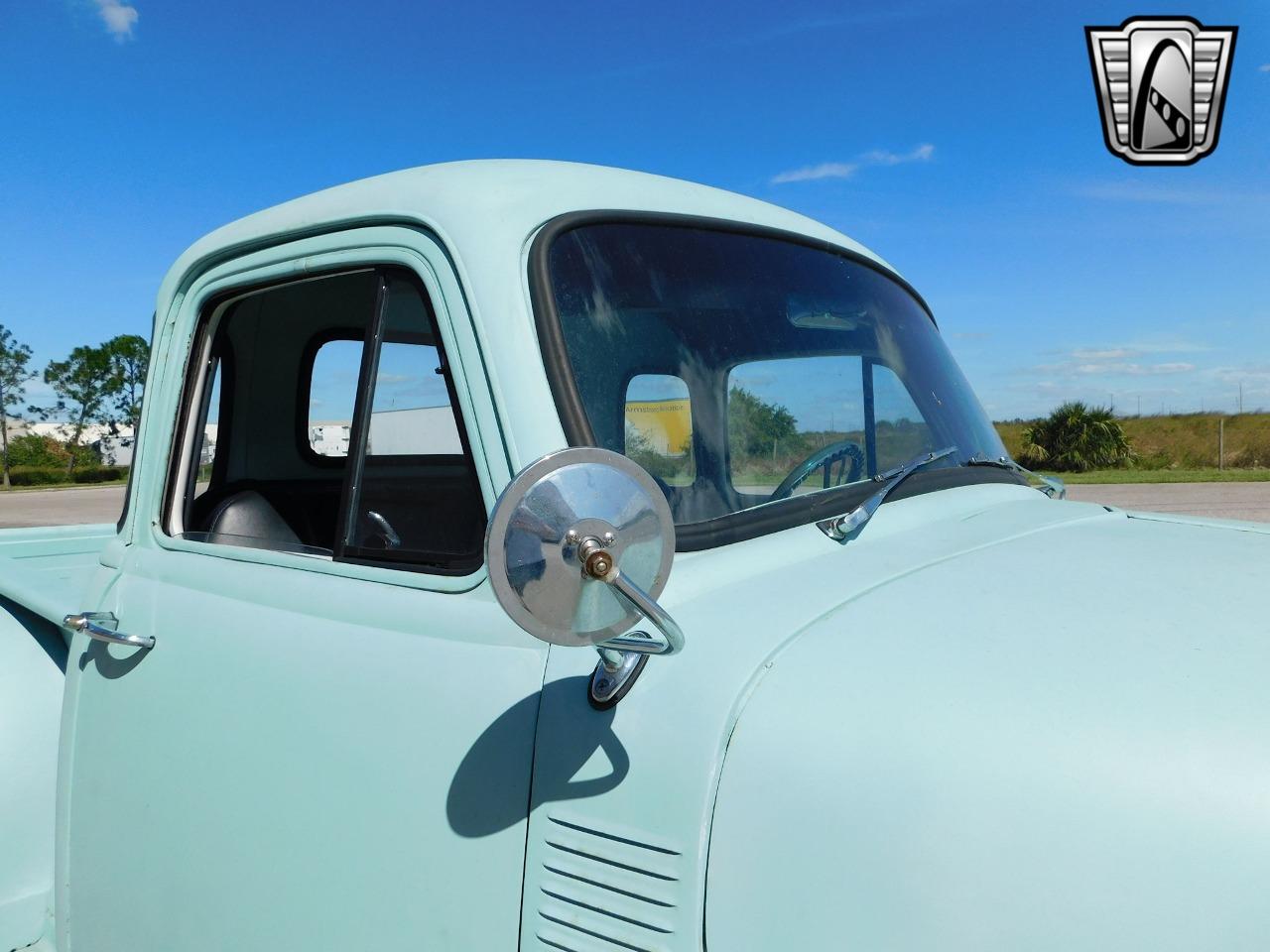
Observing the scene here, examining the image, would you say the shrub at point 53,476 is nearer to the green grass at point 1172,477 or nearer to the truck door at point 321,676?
the green grass at point 1172,477

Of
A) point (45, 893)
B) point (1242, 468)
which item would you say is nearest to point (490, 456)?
point (45, 893)

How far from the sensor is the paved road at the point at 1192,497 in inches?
565

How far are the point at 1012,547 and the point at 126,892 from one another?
1.85 metres

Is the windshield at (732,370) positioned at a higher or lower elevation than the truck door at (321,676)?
higher

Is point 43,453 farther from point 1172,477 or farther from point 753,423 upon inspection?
point 753,423

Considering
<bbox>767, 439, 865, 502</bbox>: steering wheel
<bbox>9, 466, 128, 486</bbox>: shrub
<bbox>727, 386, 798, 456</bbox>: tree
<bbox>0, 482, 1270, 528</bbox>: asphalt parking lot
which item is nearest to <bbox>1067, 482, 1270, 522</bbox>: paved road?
<bbox>0, 482, 1270, 528</bbox>: asphalt parking lot

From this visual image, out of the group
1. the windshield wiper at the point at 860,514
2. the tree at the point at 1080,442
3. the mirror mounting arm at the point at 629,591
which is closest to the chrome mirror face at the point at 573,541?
the mirror mounting arm at the point at 629,591

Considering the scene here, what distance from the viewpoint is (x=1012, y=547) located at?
177cm

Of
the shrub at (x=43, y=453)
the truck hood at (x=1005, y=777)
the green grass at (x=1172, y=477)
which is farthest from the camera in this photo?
the shrub at (x=43, y=453)

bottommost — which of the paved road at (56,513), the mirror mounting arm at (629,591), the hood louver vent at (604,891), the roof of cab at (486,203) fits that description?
the paved road at (56,513)

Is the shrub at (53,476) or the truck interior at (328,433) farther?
the shrub at (53,476)

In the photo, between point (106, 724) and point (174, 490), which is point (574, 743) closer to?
point (106, 724)

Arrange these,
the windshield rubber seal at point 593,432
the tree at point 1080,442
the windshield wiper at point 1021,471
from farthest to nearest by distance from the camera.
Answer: the tree at point 1080,442, the windshield wiper at point 1021,471, the windshield rubber seal at point 593,432

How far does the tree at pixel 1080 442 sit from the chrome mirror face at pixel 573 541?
27.5 meters
